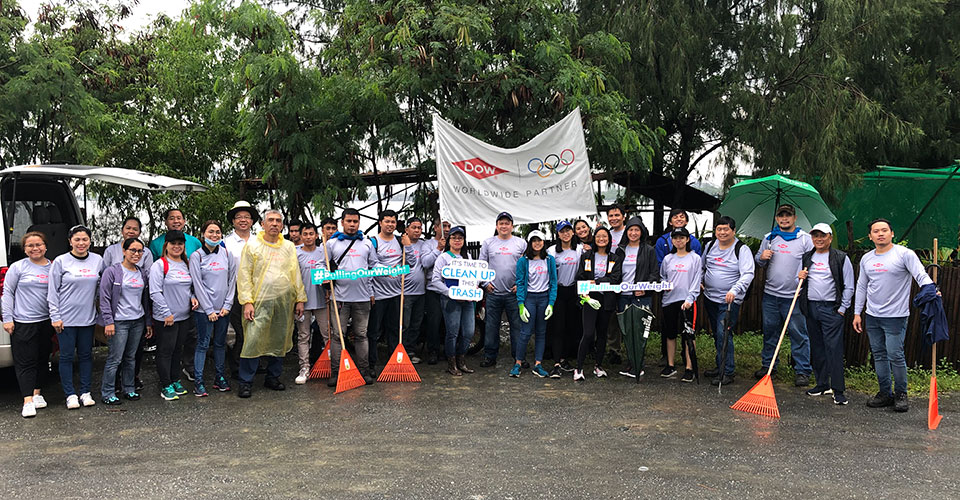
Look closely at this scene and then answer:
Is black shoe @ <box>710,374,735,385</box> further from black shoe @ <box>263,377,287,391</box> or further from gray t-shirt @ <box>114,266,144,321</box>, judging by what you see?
gray t-shirt @ <box>114,266,144,321</box>

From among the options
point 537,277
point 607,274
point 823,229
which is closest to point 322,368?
point 537,277

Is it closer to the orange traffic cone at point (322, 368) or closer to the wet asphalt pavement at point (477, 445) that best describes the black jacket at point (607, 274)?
the wet asphalt pavement at point (477, 445)

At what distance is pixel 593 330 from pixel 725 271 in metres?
1.44

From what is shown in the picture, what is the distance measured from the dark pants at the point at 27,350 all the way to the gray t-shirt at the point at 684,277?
578 centimetres

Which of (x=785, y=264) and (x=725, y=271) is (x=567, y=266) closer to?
(x=725, y=271)

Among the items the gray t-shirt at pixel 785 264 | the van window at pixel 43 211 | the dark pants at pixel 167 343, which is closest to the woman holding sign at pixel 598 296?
the gray t-shirt at pixel 785 264

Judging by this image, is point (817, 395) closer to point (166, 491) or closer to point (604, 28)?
point (166, 491)

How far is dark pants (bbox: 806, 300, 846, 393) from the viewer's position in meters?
6.91

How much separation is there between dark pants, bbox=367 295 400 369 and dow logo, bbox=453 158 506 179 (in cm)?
173

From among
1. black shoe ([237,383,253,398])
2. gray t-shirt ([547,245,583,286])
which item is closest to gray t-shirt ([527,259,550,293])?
gray t-shirt ([547,245,583,286])

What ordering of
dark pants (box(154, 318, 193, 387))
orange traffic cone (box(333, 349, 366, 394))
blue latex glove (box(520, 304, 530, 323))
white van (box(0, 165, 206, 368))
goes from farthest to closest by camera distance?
blue latex glove (box(520, 304, 530, 323)) → orange traffic cone (box(333, 349, 366, 394)) → dark pants (box(154, 318, 193, 387)) → white van (box(0, 165, 206, 368))

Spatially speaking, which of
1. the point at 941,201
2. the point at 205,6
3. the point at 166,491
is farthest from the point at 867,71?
the point at 166,491

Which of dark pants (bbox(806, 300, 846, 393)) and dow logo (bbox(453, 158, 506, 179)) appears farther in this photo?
dow logo (bbox(453, 158, 506, 179))

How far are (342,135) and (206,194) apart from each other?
9.17ft
